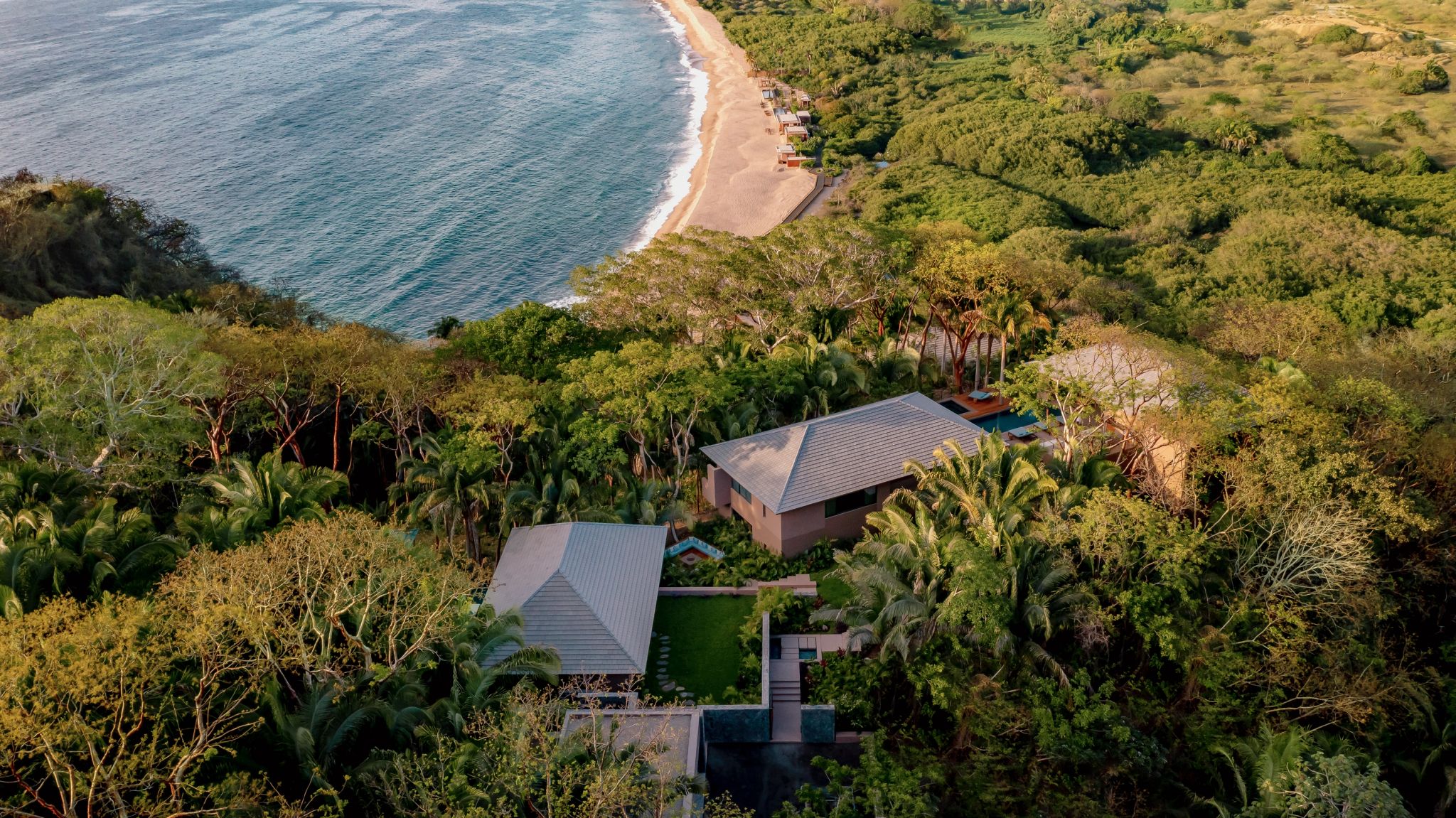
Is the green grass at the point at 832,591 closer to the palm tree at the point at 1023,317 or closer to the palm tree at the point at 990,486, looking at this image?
the palm tree at the point at 990,486

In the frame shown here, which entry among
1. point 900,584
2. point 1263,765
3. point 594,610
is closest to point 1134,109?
point 900,584

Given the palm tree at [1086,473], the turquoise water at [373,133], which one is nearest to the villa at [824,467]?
the palm tree at [1086,473]

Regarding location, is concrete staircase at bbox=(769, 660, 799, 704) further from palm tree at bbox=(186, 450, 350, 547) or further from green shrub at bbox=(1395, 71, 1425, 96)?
green shrub at bbox=(1395, 71, 1425, 96)

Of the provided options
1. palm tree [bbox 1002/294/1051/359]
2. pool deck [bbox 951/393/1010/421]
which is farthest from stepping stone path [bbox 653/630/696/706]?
palm tree [bbox 1002/294/1051/359]

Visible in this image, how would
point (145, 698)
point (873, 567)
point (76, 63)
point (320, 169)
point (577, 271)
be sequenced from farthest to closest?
1. point (76, 63)
2. point (320, 169)
3. point (577, 271)
4. point (873, 567)
5. point (145, 698)

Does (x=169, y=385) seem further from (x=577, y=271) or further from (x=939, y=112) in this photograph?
(x=939, y=112)

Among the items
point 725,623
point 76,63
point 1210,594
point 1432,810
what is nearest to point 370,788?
point 725,623

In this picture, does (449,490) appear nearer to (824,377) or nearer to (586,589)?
(586,589)
